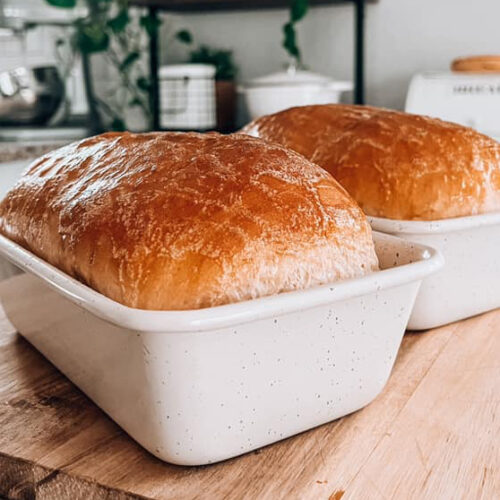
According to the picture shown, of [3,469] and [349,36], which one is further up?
[349,36]

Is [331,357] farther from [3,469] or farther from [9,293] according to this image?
[9,293]

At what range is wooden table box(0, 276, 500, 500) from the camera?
55cm

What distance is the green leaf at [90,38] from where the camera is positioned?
2412mm

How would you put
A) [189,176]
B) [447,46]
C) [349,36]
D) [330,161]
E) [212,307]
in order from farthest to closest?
[349,36]
[447,46]
[330,161]
[189,176]
[212,307]

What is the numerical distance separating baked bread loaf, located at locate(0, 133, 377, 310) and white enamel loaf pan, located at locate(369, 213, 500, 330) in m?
0.17

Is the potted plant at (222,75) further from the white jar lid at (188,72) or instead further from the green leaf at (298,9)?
the green leaf at (298,9)

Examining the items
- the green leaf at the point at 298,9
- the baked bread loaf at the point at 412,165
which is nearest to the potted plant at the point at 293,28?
the green leaf at the point at 298,9

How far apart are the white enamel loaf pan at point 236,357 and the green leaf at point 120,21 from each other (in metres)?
2.04

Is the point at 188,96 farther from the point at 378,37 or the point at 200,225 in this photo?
the point at 200,225

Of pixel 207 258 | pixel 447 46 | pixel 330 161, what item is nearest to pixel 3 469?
pixel 207 258

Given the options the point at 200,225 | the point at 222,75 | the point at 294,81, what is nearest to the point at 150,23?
the point at 222,75

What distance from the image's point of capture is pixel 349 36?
256cm

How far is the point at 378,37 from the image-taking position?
8.21ft

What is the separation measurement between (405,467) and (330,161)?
0.48m
